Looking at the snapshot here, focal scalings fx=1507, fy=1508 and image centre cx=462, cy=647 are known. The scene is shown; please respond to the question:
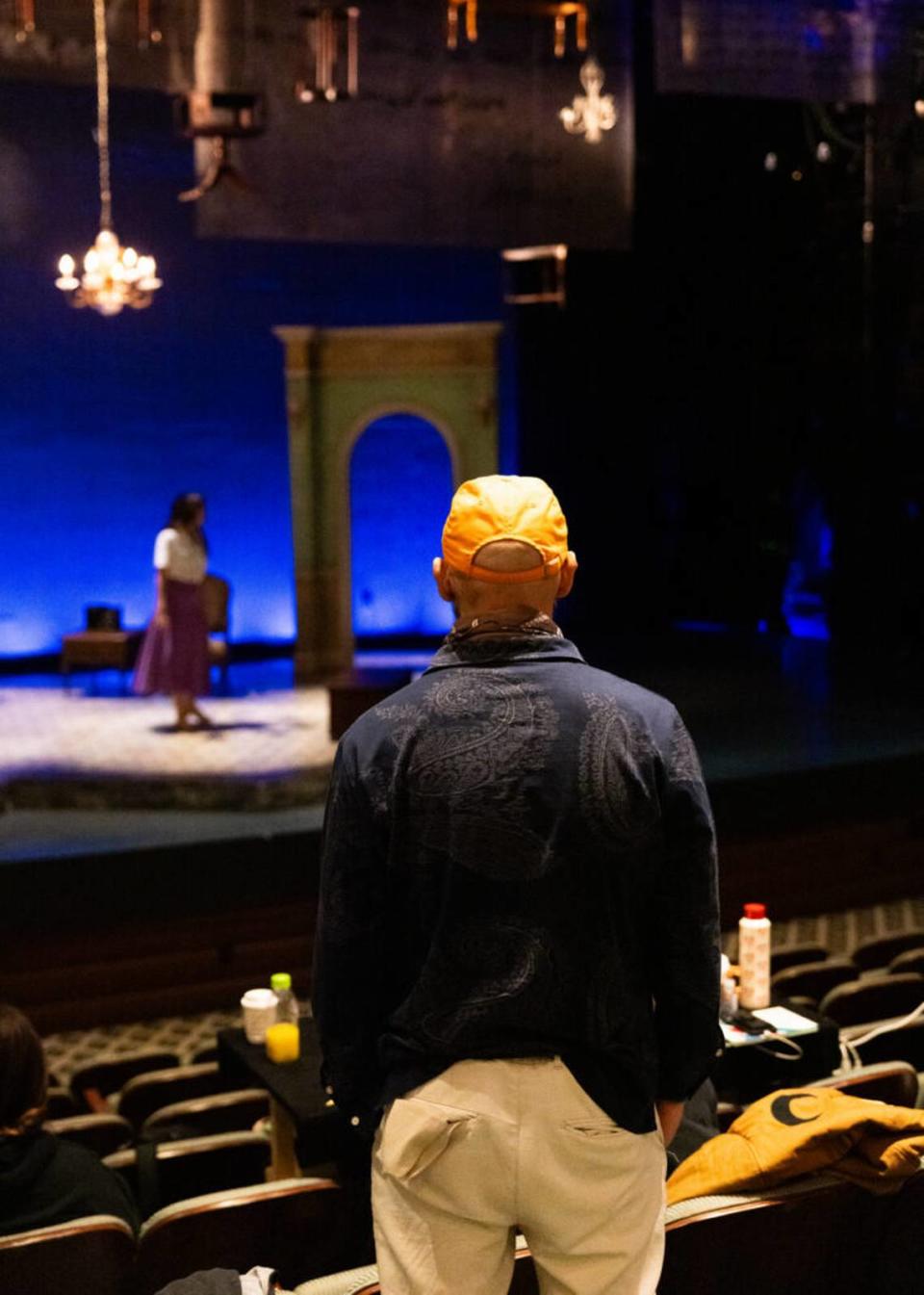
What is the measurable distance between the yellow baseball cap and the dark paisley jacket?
0.31 ft

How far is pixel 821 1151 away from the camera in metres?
2.36

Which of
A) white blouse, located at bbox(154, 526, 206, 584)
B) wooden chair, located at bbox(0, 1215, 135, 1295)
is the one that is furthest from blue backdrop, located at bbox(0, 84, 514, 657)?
wooden chair, located at bbox(0, 1215, 135, 1295)

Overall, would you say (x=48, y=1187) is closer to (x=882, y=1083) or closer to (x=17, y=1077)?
(x=17, y=1077)

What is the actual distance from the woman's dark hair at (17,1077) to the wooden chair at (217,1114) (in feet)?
3.53

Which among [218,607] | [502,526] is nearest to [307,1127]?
[502,526]

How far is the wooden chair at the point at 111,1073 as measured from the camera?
4.26 metres

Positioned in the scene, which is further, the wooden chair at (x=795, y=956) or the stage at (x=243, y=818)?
the stage at (x=243, y=818)

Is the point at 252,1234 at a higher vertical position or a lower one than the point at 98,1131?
higher

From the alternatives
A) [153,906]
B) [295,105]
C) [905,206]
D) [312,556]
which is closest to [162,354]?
[312,556]

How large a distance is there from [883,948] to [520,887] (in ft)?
12.5

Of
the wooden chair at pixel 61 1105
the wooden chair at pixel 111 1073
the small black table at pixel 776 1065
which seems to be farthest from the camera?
the wooden chair at pixel 111 1073

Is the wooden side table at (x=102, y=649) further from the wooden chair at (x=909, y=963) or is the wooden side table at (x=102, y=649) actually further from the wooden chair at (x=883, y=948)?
the wooden chair at (x=909, y=963)

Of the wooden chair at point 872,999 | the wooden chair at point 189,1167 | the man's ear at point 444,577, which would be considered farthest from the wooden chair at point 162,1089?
the man's ear at point 444,577

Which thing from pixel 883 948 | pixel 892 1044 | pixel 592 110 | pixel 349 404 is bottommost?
pixel 883 948
